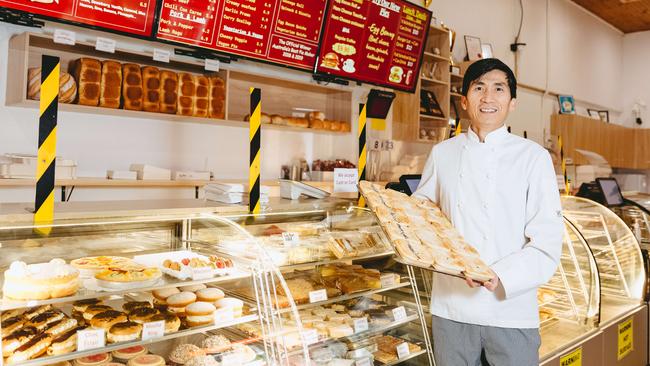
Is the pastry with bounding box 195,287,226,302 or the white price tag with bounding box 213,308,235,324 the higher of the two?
the pastry with bounding box 195,287,226,302

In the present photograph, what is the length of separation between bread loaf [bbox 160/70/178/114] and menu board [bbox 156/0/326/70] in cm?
28

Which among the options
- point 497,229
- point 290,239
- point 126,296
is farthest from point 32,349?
point 497,229

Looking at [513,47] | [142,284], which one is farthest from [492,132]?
[513,47]

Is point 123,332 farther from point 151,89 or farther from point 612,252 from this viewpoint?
point 612,252

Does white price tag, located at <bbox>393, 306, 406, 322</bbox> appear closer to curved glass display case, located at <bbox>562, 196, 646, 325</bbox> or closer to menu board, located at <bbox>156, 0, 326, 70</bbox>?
curved glass display case, located at <bbox>562, 196, 646, 325</bbox>

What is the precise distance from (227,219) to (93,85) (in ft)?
7.02

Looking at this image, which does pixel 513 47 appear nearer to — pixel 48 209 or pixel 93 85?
pixel 93 85

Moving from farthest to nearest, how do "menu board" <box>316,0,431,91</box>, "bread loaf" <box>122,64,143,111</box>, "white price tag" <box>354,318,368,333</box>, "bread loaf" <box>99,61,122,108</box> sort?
"menu board" <box>316,0,431,91</box> → "bread loaf" <box>122,64,143,111</box> → "bread loaf" <box>99,61,122,108</box> → "white price tag" <box>354,318,368,333</box>

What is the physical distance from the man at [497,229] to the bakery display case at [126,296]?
67cm

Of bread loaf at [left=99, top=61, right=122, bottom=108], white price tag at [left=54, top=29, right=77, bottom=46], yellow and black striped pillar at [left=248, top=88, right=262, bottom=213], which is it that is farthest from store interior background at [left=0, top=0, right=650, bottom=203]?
yellow and black striped pillar at [left=248, top=88, right=262, bottom=213]

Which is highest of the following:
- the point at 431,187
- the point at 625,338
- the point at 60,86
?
the point at 60,86

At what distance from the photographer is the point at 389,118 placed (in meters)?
5.84

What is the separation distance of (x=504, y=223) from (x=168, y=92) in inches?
116

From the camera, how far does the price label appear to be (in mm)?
2229
